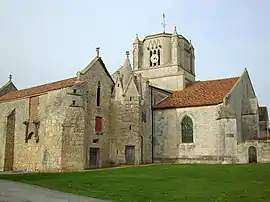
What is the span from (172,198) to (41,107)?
2380 centimetres

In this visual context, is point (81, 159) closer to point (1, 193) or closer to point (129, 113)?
point (129, 113)

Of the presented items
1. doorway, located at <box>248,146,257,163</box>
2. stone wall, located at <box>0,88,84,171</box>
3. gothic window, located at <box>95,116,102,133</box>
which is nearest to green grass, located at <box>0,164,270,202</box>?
doorway, located at <box>248,146,257,163</box>

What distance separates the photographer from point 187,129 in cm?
4050

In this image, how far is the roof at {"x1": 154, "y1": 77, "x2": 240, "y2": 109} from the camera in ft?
131

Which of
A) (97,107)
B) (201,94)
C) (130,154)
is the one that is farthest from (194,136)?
(97,107)

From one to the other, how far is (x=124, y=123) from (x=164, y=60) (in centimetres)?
1413

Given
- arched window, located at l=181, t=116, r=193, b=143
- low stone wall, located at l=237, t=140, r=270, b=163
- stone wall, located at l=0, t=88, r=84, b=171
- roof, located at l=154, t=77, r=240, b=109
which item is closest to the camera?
stone wall, located at l=0, t=88, r=84, b=171

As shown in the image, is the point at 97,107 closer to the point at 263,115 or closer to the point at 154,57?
the point at 154,57

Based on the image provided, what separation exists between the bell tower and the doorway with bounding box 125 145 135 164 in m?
12.9

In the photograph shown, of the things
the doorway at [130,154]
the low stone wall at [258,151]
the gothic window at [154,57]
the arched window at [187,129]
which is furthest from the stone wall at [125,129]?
the gothic window at [154,57]

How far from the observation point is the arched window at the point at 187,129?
1586 inches

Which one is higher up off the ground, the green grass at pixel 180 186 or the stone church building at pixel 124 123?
the stone church building at pixel 124 123

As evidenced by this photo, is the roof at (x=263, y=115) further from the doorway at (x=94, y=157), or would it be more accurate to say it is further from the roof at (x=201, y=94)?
the doorway at (x=94, y=157)

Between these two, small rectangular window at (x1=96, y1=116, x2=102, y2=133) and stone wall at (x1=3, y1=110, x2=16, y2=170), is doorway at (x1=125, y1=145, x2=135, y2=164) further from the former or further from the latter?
stone wall at (x1=3, y1=110, x2=16, y2=170)
